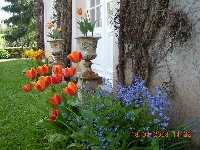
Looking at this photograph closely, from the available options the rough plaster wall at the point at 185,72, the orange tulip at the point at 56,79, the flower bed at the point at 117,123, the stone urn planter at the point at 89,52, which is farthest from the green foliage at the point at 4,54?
the rough plaster wall at the point at 185,72

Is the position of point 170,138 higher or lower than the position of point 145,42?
lower

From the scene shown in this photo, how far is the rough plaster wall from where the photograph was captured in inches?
98.7

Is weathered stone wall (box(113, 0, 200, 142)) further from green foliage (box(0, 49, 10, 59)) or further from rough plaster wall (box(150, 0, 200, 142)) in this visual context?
green foliage (box(0, 49, 10, 59))

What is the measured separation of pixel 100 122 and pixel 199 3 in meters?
1.33

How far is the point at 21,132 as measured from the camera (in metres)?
3.42

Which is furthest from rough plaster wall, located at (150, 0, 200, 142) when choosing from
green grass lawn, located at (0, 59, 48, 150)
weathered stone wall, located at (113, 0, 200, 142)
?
green grass lawn, located at (0, 59, 48, 150)

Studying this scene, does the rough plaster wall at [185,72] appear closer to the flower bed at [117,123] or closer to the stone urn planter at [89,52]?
the flower bed at [117,123]

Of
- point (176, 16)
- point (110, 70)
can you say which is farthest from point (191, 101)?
point (110, 70)

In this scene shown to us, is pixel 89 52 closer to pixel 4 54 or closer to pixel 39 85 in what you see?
pixel 39 85

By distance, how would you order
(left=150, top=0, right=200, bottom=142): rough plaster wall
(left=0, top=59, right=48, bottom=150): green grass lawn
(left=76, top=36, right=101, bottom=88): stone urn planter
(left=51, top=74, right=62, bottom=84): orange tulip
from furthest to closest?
(left=76, top=36, right=101, bottom=88): stone urn planter, (left=0, top=59, right=48, bottom=150): green grass lawn, (left=51, top=74, right=62, bottom=84): orange tulip, (left=150, top=0, right=200, bottom=142): rough plaster wall

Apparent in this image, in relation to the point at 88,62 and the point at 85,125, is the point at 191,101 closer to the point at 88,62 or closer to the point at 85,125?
the point at 85,125

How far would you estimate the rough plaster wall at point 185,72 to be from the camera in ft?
8.22

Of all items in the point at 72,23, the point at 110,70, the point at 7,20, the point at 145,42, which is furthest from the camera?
the point at 7,20

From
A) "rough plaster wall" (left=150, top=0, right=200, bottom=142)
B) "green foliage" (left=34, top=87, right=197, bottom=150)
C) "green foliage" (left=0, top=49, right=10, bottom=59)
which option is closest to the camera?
"green foliage" (left=34, top=87, right=197, bottom=150)
